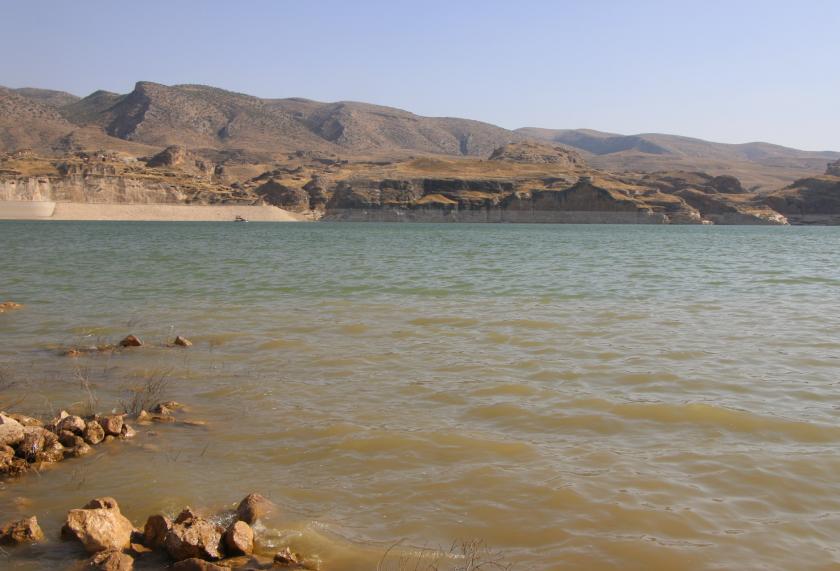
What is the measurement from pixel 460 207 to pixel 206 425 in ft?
402

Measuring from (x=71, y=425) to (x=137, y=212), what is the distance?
102958mm

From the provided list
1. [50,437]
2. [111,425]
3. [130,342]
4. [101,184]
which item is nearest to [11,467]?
[50,437]

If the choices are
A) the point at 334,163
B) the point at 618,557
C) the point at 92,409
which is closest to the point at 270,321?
the point at 92,409

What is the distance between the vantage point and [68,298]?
1505 cm

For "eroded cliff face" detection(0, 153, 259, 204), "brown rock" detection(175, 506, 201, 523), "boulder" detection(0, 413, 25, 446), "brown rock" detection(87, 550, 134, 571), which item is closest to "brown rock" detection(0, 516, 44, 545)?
"brown rock" detection(87, 550, 134, 571)

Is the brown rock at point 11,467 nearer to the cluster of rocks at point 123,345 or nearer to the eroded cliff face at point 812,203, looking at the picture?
the cluster of rocks at point 123,345

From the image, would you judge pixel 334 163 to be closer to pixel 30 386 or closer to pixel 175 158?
pixel 175 158

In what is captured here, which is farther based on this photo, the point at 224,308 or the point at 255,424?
Result: the point at 224,308

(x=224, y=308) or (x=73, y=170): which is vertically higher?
(x=73, y=170)

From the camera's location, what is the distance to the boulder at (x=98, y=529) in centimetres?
391

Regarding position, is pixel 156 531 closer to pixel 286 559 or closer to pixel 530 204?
pixel 286 559

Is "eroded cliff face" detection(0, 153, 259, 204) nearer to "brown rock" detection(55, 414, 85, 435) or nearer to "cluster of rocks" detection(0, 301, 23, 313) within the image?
"cluster of rocks" detection(0, 301, 23, 313)

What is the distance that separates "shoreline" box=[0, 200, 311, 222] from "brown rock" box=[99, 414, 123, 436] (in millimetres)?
95442

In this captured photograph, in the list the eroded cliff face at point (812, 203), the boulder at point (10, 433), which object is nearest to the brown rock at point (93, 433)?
the boulder at point (10, 433)
